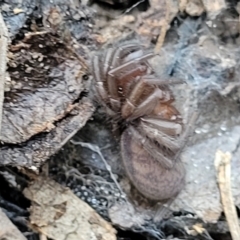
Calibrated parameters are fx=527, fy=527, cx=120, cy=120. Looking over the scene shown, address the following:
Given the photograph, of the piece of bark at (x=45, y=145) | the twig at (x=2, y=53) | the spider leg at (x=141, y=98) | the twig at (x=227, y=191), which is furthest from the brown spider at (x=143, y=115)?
the twig at (x=2, y=53)

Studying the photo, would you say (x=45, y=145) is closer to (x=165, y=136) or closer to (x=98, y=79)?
(x=98, y=79)

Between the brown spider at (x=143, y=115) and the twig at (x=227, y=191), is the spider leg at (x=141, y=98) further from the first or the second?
the twig at (x=227, y=191)

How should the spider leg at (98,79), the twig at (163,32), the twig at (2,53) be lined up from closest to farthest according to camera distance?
the twig at (2,53) < the spider leg at (98,79) < the twig at (163,32)

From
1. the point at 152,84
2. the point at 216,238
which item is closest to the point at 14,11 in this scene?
the point at 152,84

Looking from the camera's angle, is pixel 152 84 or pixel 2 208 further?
pixel 152 84

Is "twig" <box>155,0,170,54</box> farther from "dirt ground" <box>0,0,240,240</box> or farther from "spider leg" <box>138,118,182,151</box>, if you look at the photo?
"spider leg" <box>138,118,182,151</box>

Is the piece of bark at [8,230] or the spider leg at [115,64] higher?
the spider leg at [115,64]

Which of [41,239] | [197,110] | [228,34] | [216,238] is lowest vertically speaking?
[41,239]

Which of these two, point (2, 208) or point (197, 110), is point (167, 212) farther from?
point (2, 208)
